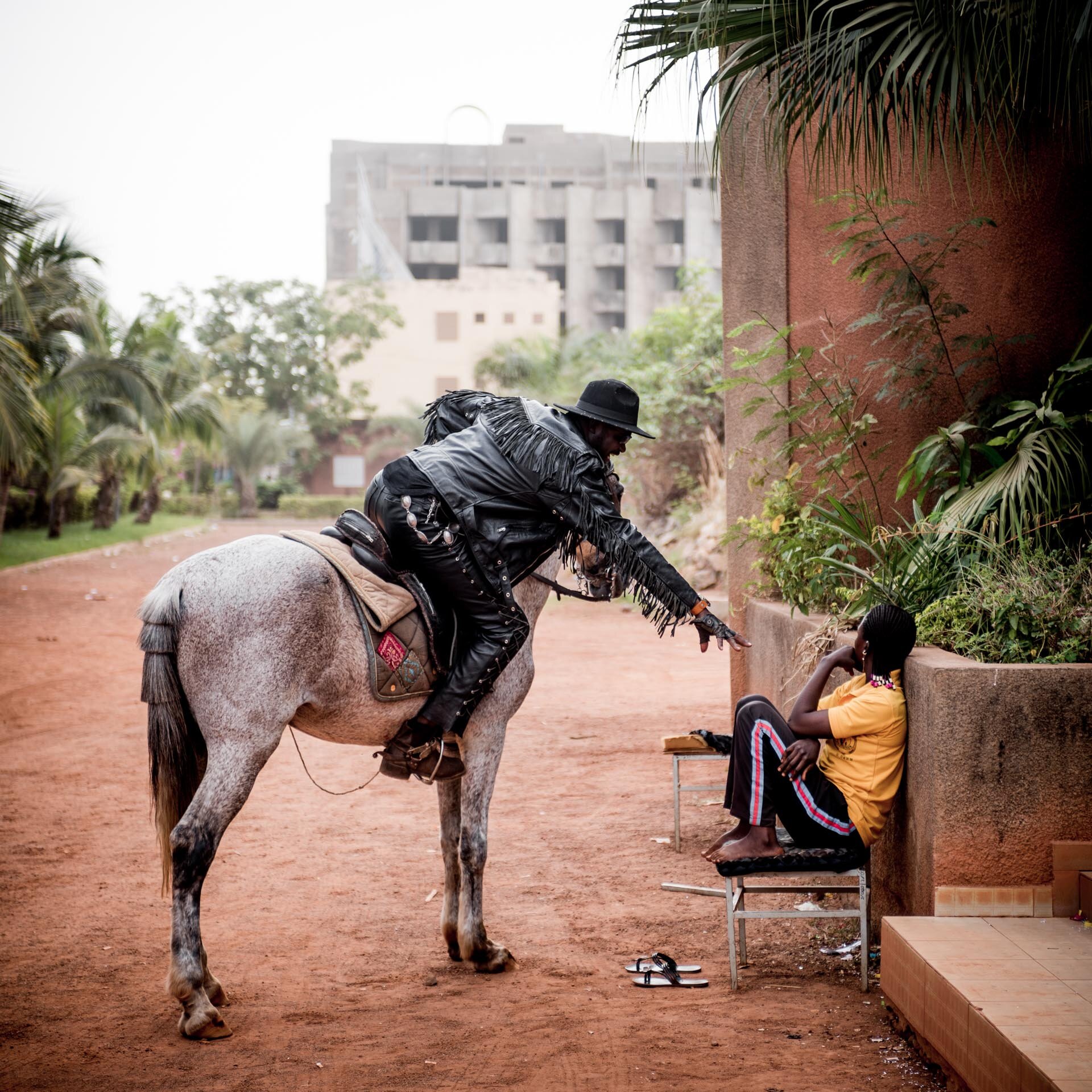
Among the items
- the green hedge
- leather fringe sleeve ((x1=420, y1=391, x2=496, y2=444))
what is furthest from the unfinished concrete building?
leather fringe sleeve ((x1=420, y1=391, x2=496, y2=444))

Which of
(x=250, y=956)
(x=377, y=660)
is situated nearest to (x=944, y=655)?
(x=377, y=660)

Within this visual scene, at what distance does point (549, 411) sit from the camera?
15.8 ft

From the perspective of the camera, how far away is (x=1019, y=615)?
466 cm

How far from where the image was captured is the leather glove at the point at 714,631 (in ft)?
14.2

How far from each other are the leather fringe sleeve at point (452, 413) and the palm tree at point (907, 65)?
6.91ft

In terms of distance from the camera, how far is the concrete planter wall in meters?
4.18

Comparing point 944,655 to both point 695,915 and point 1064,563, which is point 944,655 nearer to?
point 1064,563

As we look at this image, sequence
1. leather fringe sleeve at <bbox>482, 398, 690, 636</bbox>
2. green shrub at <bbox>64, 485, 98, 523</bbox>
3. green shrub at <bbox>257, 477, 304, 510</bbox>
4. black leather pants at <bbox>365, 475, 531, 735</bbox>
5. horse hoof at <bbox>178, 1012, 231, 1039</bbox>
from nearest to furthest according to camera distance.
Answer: horse hoof at <bbox>178, 1012, 231, 1039</bbox> < leather fringe sleeve at <bbox>482, 398, 690, 636</bbox> < black leather pants at <bbox>365, 475, 531, 735</bbox> < green shrub at <bbox>64, 485, 98, 523</bbox> < green shrub at <bbox>257, 477, 304, 510</bbox>

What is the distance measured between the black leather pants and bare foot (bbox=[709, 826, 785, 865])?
1.18 m

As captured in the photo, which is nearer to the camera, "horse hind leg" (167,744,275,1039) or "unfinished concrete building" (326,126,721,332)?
"horse hind leg" (167,744,275,1039)

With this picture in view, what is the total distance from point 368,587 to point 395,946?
178 cm

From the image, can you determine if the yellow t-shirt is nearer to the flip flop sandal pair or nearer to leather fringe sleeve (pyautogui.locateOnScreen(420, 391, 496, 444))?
the flip flop sandal pair

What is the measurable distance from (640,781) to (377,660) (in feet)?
13.7

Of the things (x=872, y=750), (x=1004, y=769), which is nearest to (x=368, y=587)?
(x=872, y=750)
